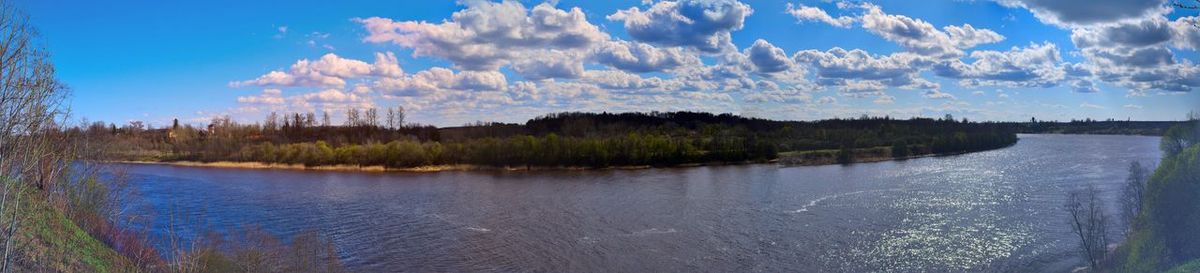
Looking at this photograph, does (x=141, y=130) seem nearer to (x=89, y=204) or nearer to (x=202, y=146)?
(x=202, y=146)

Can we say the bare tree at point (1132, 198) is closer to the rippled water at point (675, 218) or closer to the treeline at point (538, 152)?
the rippled water at point (675, 218)

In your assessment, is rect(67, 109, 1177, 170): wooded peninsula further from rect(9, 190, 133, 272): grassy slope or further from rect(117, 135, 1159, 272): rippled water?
rect(9, 190, 133, 272): grassy slope

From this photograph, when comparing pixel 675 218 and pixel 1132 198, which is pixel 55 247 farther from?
pixel 1132 198

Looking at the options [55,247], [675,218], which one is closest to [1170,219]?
[675,218]

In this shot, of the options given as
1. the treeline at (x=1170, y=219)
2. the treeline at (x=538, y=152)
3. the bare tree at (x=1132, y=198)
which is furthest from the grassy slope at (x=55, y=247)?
the treeline at (x=538, y=152)

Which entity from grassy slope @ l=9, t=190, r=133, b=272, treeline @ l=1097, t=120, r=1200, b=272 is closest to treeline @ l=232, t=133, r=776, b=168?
treeline @ l=1097, t=120, r=1200, b=272
